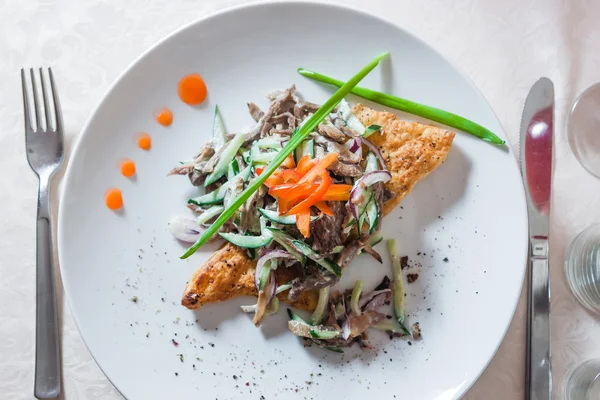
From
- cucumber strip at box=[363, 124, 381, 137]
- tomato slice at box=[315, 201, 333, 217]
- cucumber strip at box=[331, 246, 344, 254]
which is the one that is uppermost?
cucumber strip at box=[363, 124, 381, 137]

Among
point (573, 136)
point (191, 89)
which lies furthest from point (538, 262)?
point (191, 89)

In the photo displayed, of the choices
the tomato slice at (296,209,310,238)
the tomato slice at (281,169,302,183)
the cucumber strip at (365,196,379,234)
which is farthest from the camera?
the cucumber strip at (365,196,379,234)

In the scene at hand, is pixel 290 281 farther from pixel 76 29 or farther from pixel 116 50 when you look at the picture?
pixel 76 29

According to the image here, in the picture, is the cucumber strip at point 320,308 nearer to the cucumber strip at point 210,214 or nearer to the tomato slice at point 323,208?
the tomato slice at point 323,208

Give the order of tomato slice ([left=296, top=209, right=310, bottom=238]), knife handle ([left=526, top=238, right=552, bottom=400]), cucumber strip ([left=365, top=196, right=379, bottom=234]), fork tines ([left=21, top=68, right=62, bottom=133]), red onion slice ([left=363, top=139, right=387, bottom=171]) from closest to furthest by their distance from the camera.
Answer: tomato slice ([left=296, top=209, right=310, bottom=238])
cucumber strip ([left=365, top=196, right=379, bottom=234])
red onion slice ([left=363, top=139, right=387, bottom=171])
knife handle ([left=526, top=238, right=552, bottom=400])
fork tines ([left=21, top=68, right=62, bottom=133])

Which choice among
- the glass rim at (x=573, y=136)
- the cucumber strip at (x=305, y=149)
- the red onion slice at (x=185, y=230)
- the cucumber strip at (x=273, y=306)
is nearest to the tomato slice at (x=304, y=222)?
the cucumber strip at (x=305, y=149)

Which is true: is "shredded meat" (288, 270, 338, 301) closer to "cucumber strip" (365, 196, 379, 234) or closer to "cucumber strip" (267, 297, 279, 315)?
"cucumber strip" (267, 297, 279, 315)

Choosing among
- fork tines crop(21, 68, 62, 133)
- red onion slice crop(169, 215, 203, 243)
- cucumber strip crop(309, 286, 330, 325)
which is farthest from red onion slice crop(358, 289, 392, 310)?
fork tines crop(21, 68, 62, 133)

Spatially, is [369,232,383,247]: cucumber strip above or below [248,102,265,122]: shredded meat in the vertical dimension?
below
